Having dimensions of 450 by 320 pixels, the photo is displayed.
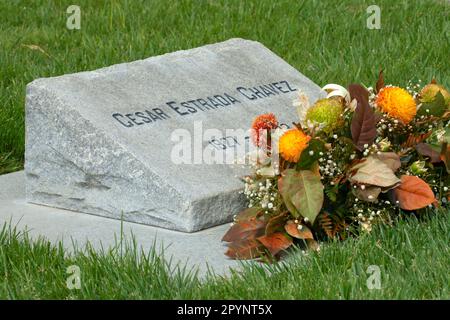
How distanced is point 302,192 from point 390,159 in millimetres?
392

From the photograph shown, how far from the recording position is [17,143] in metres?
5.35

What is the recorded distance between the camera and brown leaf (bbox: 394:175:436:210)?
3902 mm

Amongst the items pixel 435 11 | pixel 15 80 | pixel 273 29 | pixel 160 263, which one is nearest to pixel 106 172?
pixel 160 263

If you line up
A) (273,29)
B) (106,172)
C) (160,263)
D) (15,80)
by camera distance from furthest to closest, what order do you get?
(273,29) < (15,80) < (106,172) < (160,263)

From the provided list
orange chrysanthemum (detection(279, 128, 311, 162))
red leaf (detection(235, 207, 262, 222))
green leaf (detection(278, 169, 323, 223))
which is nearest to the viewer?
green leaf (detection(278, 169, 323, 223))

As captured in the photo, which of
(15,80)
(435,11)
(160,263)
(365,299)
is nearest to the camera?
(365,299)

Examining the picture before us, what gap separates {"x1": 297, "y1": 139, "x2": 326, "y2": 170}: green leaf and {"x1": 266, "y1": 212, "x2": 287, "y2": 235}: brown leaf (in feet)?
0.65

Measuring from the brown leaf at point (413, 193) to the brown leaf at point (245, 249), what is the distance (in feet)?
1.91

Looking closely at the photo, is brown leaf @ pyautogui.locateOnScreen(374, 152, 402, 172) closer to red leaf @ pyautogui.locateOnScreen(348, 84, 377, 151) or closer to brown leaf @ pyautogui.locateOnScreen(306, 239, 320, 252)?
red leaf @ pyautogui.locateOnScreen(348, 84, 377, 151)

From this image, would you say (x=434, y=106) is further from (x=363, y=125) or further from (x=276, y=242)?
(x=276, y=242)

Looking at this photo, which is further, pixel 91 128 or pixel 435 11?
pixel 435 11

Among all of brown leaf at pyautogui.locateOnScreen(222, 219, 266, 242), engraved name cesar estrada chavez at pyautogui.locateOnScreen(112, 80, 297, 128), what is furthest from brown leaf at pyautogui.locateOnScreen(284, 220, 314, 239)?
engraved name cesar estrada chavez at pyautogui.locateOnScreen(112, 80, 297, 128)

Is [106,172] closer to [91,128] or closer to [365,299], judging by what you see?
[91,128]

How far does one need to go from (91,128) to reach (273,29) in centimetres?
299
